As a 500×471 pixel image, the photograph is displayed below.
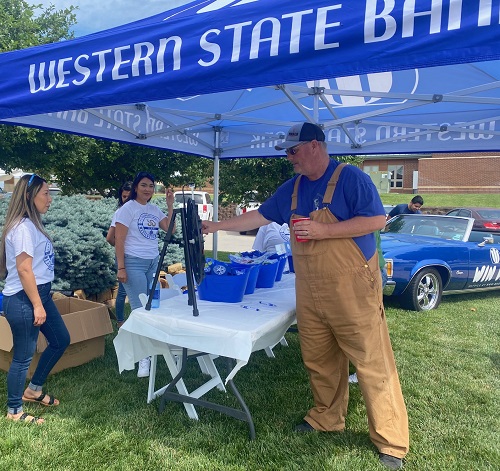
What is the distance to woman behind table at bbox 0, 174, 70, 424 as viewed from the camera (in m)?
2.87

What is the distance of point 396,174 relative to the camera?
3772cm

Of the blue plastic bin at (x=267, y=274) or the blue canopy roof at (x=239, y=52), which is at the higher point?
the blue canopy roof at (x=239, y=52)

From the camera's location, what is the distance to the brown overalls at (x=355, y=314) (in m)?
2.61

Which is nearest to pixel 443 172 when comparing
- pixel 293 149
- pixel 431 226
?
pixel 431 226

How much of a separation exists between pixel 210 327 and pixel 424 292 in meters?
4.83

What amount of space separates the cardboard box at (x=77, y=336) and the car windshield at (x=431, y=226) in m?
5.11

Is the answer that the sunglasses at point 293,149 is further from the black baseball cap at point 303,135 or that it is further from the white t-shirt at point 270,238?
the white t-shirt at point 270,238

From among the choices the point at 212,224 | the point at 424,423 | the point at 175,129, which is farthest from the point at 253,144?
the point at 424,423

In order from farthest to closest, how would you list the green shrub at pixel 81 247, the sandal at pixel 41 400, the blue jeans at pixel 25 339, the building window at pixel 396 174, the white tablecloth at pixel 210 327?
1. the building window at pixel 396 174
2. the green shrub at pixel 81 247
3. the sandal at pixel 41 400
4. the blue jeans at pixel 25 339
5. the white tablecloth at pixel 210 327

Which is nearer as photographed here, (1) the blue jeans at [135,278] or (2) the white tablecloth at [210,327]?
(2) the white tablecloth at [210,327]

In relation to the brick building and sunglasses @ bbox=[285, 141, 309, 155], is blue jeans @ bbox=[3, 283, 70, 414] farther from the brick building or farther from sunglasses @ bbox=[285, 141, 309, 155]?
the brick building

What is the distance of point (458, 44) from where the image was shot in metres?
1.83

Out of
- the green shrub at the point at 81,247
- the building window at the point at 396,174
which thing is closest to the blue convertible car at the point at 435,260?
the green shrub at the point at 81,247

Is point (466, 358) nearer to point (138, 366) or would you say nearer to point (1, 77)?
point (138, 366)
